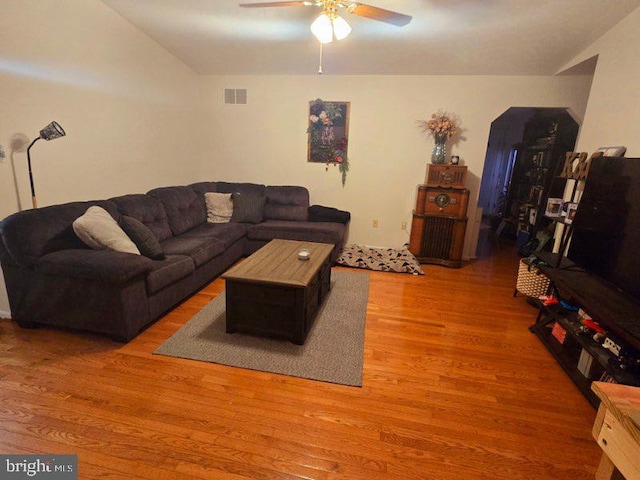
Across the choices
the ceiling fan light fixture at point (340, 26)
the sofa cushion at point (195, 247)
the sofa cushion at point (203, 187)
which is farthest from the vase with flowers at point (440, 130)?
the sofa cushion at point (203, 187)

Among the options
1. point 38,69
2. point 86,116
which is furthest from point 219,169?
point 38,69

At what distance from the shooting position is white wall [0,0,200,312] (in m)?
2.34

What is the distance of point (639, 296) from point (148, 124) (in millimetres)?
4639

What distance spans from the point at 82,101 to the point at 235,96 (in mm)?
2248

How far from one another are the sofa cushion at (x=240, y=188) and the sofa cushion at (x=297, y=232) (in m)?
0.67

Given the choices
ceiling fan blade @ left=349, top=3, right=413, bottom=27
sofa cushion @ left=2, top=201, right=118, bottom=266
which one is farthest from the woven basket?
sofa cushion @ left=2, top=201, right=118, bottom=266

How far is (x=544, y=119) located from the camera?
17.2ft

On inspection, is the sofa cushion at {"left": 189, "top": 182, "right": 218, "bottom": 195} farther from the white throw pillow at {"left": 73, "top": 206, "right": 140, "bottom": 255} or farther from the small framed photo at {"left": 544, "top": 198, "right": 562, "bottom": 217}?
the small framed photo at {"left": 544, "top": 198, "right": 562, "bottom": 217}

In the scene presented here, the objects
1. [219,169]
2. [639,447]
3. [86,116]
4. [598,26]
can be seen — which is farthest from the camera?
[219,169]

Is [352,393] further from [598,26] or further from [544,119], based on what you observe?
[544,119]

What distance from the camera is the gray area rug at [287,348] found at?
2027mm

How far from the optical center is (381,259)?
4.19 meters

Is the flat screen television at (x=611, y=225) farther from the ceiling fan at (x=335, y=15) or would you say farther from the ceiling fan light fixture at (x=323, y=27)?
the ceiling fan light fixture at (x=323, y=27)

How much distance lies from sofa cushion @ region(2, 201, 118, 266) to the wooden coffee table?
50.1 inches
